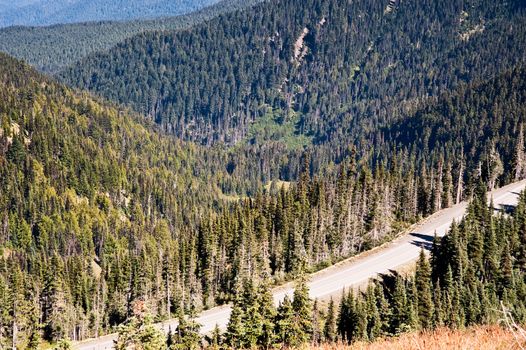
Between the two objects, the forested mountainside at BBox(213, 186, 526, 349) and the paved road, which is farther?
the paved road

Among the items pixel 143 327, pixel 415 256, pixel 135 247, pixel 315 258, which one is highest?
pixel 143 327

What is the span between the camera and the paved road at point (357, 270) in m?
77.1

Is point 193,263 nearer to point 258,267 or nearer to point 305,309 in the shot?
point 258,267

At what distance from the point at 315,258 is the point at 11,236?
128m

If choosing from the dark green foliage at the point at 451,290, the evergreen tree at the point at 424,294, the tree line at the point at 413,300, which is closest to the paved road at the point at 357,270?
the tree line at the point at 413,300

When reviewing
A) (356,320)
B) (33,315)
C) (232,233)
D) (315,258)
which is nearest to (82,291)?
(33,315)

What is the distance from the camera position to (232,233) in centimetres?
11331

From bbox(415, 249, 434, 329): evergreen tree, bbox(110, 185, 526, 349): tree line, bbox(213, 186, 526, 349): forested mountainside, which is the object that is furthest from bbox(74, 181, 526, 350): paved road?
bbox(415, 249, 434, 329): evergreen tree

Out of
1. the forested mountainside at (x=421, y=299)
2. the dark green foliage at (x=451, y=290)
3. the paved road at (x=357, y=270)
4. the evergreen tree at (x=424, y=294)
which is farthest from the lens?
the paved road at (x=357, y=270)

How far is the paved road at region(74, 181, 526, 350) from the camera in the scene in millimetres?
77081

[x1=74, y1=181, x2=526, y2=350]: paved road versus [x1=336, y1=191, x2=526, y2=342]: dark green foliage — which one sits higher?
[x1=336, y1=191, x2=526, y2=342]: dark green foliage

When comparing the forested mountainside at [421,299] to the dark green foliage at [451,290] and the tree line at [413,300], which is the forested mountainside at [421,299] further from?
the tree line at [413,300]

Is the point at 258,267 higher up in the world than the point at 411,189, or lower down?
lower down

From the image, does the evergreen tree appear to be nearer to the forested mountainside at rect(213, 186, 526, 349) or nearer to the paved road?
the forested mountainside at rect(213, 186, 526, 349)
